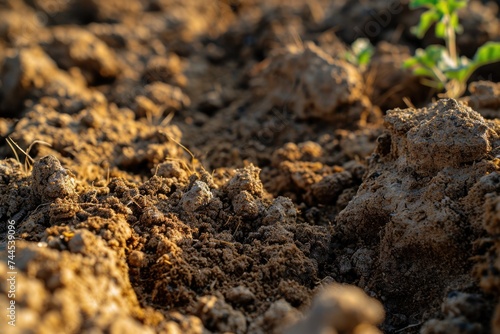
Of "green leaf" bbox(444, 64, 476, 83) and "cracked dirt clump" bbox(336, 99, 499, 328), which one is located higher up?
"green leaf" bbox(444, 64, 476, 83)

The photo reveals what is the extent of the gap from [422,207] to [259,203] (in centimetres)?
81

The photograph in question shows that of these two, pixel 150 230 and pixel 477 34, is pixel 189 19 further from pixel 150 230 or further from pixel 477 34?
pixel 150 230

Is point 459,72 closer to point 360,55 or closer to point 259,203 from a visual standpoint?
point 360,55

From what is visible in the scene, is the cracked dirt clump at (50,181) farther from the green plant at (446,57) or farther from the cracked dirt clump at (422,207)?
the green plant at (446,57)

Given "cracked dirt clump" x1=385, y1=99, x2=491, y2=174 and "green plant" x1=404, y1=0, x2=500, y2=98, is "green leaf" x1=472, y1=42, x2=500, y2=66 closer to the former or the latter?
"green plant" x1=404, y1=0, x2=500, y2=98

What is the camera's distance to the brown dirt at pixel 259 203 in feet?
5.64

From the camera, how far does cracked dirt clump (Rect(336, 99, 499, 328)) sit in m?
1.97

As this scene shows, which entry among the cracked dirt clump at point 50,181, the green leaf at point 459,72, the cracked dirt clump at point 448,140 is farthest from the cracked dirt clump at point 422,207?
the cracked dirt clump at point 50,181

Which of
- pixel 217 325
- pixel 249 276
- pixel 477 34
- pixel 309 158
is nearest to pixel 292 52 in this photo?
pixel 309 158

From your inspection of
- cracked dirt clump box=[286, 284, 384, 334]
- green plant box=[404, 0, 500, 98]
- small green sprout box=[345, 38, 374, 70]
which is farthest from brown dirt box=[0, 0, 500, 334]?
green plant box=[404, 0, 500, 98]

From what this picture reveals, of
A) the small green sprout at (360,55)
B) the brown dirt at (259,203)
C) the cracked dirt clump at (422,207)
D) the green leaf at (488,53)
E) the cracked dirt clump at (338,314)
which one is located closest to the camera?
the cracked dirt clump at (338,314)

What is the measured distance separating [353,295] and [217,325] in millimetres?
656

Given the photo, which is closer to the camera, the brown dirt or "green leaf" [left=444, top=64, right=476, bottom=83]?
the brown dirt

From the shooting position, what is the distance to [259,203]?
2.44 metres
